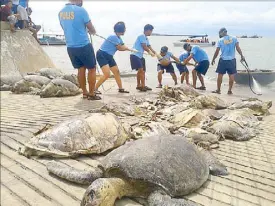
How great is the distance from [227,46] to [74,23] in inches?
200

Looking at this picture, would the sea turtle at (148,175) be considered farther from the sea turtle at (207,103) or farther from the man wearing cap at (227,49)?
the man wearing cap at (227,49)

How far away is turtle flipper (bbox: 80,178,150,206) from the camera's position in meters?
2.51

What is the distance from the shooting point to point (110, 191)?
8.61 feet

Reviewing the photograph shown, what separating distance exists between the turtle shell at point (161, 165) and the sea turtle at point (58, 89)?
4775mm

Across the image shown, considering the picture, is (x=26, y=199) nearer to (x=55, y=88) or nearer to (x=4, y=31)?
(x=55, y=88)

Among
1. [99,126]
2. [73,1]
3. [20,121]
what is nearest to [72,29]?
[73,1]

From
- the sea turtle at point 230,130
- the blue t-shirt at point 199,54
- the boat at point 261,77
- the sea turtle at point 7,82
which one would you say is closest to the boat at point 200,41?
the boat at point 261,77

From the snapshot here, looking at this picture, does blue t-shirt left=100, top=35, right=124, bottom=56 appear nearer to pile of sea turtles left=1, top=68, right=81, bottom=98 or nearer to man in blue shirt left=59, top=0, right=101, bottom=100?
pile of sea turtles left=1, top=68, right=81, bottom=98

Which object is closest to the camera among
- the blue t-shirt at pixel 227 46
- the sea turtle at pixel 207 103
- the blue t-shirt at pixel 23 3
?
the sea turtle at pixel 207 103

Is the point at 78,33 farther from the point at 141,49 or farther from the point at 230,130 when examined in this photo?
the point at 230,130

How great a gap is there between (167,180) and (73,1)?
4.84 metres

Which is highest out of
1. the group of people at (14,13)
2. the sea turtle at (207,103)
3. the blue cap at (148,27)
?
the group of people at (14,13)

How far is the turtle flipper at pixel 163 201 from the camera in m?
2.63

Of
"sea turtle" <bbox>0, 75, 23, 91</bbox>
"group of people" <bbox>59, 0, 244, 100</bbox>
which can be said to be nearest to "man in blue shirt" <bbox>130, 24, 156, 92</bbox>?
"group of people" <bbox>59, 0, 244, 100</bbox>
